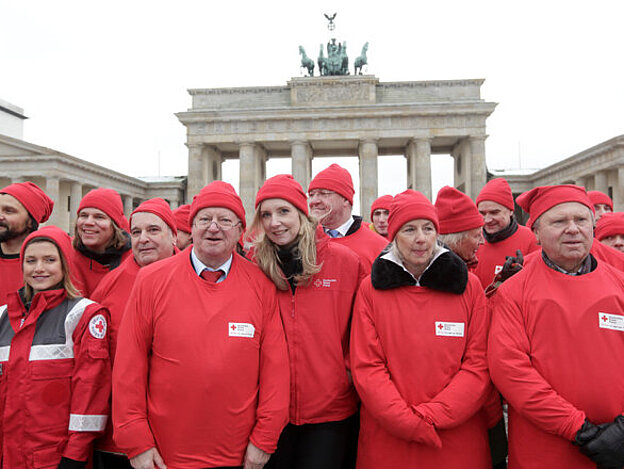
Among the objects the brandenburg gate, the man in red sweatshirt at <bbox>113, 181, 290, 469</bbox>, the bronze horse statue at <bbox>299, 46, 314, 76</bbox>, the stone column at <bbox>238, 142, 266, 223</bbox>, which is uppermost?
the bronze horse statue at <bbox>299, 46, 314, 76</bbox>

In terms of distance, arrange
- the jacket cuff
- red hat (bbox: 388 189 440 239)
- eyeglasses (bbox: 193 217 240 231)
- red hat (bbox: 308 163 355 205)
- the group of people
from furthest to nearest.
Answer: red hat (bbox: 308 163 355 205)
red hat (bbox: 388 189 440 239)
eyeglasses (bbox: 193 217 240 231)
the jacket cuff
the group of people

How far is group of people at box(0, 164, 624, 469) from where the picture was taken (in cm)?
308

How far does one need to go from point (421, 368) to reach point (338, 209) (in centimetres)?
228

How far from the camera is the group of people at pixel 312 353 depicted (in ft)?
10.1

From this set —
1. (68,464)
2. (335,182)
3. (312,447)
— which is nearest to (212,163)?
(335,182)

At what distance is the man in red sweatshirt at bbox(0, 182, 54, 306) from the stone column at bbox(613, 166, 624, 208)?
1303 inches

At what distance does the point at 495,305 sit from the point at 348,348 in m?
1.20

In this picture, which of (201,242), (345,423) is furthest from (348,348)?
(201,242)

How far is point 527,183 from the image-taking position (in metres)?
43.0

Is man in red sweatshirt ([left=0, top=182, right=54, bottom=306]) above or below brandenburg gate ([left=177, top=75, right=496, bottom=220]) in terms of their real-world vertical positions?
below

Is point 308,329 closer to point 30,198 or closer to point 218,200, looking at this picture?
point 218,200

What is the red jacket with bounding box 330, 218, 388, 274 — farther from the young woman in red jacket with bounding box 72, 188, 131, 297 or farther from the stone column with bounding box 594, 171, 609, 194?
the stone column with bounding box 594, 171, 609, 194

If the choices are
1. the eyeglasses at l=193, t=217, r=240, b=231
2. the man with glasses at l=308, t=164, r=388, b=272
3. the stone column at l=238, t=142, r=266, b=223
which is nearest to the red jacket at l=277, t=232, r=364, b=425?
the eyeglasses at l=193, t=217, r=240, b=231

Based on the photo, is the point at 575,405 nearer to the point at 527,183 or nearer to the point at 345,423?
the point at 345,423
